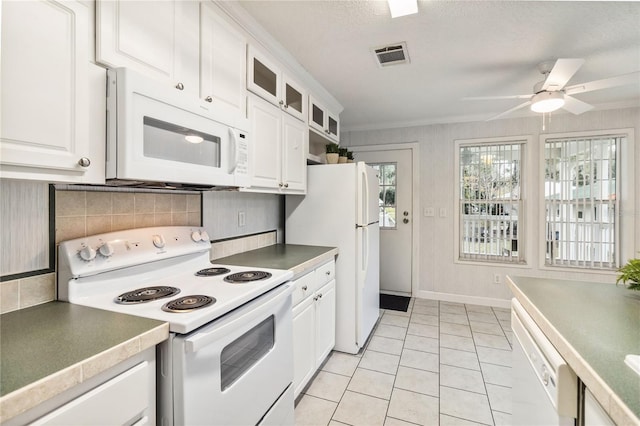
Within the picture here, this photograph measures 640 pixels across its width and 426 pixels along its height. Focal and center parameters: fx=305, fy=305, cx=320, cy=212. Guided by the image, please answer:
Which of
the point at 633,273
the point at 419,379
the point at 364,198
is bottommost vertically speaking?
the point at 419,379

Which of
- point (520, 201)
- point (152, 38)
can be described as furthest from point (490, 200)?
point (152, 38)

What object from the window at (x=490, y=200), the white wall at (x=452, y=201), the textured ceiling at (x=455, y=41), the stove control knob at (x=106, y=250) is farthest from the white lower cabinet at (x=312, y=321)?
the window at (x=490, y=200)

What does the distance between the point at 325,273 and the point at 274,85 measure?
55.4 inches

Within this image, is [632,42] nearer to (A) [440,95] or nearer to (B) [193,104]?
(A) [440,95]

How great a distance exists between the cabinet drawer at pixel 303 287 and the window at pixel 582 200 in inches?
121

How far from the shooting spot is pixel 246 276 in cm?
153

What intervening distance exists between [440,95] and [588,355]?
9.20ft


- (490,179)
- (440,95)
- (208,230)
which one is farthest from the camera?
(490,179)

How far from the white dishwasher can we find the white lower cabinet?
1.14 meters

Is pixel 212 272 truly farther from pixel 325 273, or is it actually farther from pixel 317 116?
pixel 317 116

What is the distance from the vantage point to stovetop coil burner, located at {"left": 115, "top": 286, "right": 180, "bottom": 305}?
45.6 inches

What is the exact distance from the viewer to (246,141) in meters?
1.63

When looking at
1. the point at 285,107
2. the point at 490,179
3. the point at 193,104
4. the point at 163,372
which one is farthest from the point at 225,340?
the point at 490,179

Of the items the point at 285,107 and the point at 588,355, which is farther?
the point at 285,107
